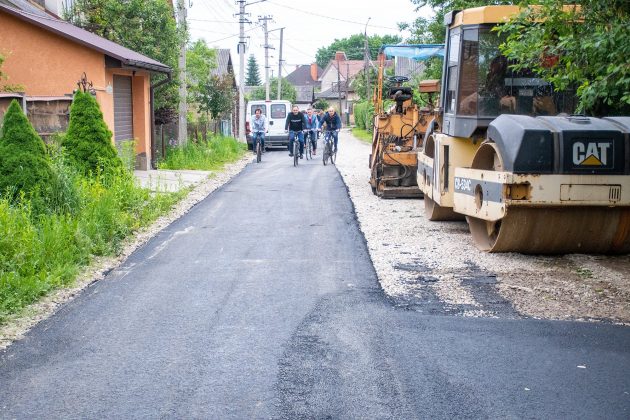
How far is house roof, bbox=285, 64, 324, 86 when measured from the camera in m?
137

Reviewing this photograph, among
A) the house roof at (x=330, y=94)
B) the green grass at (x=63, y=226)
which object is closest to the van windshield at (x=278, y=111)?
the green grass at (x=63, y=226)

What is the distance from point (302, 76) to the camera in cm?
14012

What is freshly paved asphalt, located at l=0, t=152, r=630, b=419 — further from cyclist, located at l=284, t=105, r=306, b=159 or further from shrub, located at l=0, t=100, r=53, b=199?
cyclist, located at l=284, t=105, r=306, b=159

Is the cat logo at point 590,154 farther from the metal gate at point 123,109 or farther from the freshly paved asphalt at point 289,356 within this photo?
the metal gate at point 123,109

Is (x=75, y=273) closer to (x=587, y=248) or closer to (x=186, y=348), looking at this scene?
(x=186, y=348)

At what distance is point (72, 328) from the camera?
22.4 ft

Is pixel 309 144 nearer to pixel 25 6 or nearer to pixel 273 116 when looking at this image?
pixel 273 116

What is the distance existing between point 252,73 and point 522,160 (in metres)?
137

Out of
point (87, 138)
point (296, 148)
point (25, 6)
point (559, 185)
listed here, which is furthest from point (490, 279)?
point (296, 148)

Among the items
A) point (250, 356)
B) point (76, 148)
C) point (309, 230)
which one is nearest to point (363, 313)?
point (250, 356)

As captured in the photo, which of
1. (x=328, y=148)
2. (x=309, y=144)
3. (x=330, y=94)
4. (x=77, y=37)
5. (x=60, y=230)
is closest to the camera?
(x=60, y=230)

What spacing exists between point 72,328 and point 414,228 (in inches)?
254

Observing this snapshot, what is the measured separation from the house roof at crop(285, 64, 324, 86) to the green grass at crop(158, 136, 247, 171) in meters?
106

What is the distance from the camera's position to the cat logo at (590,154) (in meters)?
8.59
